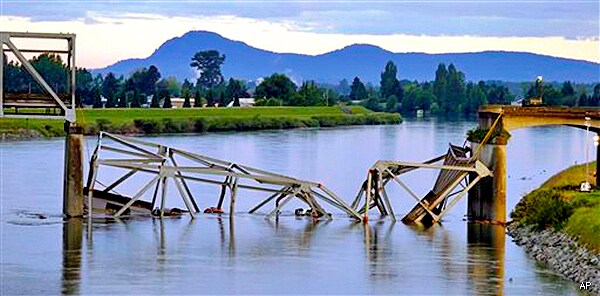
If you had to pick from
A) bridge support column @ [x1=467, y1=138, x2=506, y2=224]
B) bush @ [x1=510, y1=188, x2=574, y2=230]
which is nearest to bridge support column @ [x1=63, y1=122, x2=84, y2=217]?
bridge support column @ [x1=467, y1=138, x2=506, y2=224]

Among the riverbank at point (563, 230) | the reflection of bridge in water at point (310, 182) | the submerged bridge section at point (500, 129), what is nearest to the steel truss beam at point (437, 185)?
the reflection of bridge in water at point (310, 182)

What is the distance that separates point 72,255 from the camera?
46.2m

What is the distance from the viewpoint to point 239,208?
2448 inches

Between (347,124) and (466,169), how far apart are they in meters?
124

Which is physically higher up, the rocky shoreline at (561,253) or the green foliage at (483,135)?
the green foliage at (483,135)

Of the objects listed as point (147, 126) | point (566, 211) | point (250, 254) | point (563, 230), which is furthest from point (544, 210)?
point (147, 126)

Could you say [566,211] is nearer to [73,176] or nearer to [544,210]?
[544,210]

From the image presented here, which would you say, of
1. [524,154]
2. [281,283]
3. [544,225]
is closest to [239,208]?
[544,225]

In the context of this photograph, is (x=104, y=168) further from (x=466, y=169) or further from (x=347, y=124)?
(x=347, y=124)

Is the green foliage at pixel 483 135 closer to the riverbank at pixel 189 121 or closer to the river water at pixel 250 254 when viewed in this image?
the river water at pixel 250 254

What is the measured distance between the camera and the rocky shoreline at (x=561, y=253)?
41.5 meters

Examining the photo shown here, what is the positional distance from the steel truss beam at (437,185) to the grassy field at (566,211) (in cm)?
227

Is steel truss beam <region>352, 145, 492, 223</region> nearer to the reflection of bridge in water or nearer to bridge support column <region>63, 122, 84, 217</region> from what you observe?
the reflection of bridge in water

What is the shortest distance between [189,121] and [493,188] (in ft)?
303
